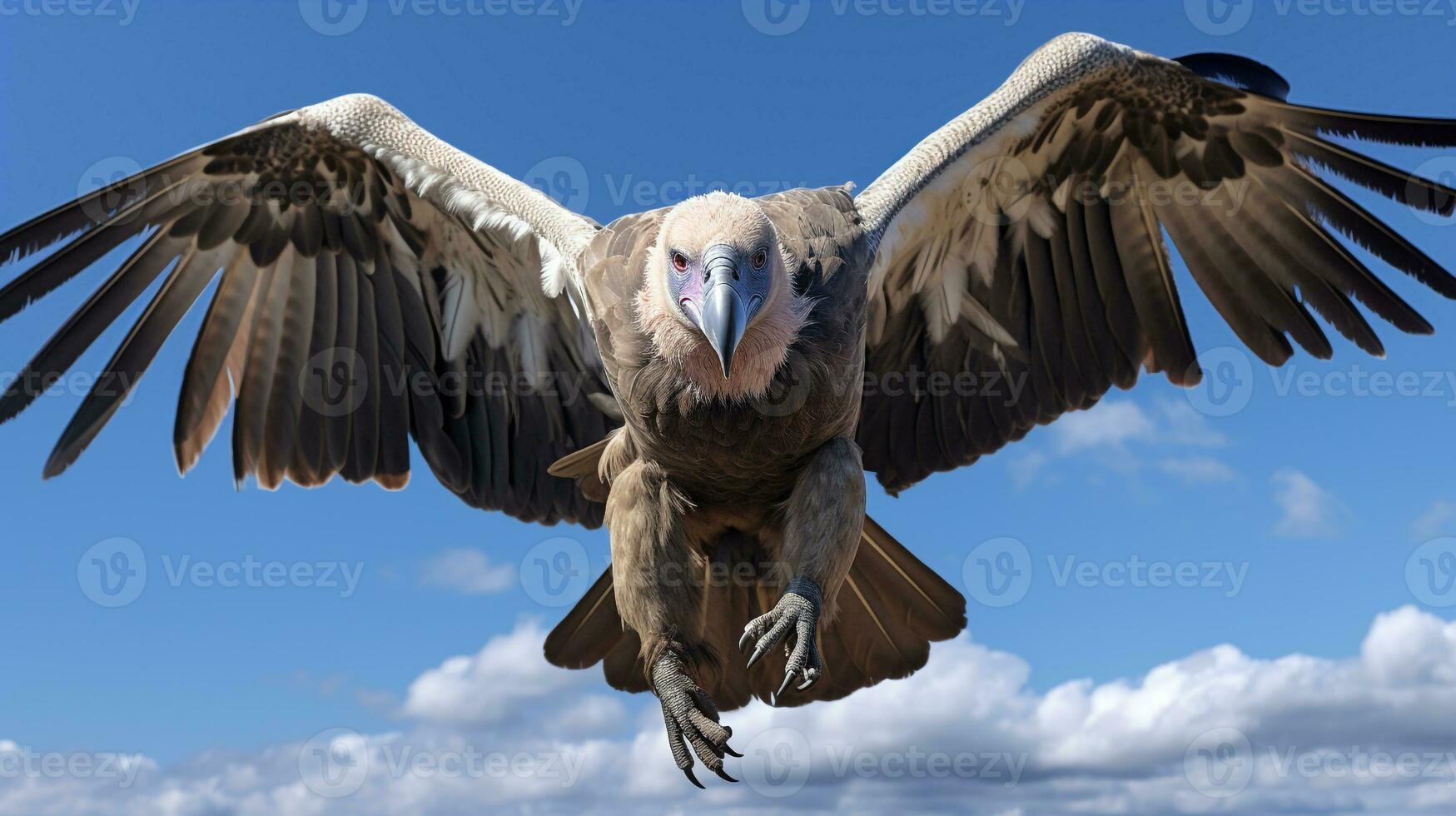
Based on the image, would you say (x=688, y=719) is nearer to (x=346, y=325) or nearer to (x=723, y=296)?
(x=723, y=296)

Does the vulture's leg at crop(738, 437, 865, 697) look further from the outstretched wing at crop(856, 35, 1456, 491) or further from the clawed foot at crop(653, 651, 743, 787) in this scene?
the outstretched wing at crop(856, 35, 1456, 491)

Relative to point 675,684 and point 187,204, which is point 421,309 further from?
point 675,684

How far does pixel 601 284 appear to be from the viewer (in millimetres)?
4758

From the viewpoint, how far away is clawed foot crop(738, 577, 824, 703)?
448 cm

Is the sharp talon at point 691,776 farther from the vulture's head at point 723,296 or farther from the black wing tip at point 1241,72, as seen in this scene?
the black wing tip at point 1241,72

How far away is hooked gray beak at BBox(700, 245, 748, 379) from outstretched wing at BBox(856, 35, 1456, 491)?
1843 mm

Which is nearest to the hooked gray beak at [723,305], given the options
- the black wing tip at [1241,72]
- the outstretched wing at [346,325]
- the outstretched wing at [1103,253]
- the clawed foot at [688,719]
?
the clawed foot at [688,719]

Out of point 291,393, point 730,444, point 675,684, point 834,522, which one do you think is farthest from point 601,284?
point 291,393

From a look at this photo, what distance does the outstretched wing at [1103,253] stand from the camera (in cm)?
599

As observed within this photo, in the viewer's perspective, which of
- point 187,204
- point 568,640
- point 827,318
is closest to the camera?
point 827,318

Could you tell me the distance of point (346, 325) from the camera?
6.64m

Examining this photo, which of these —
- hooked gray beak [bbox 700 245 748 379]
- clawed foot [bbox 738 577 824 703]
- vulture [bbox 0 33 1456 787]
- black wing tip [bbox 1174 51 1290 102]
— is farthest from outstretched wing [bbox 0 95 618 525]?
black wing tip [bbox 1174 51 1290 102]

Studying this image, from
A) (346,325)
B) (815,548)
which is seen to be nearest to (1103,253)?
(815,548)

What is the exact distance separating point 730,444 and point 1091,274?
9.36ft
